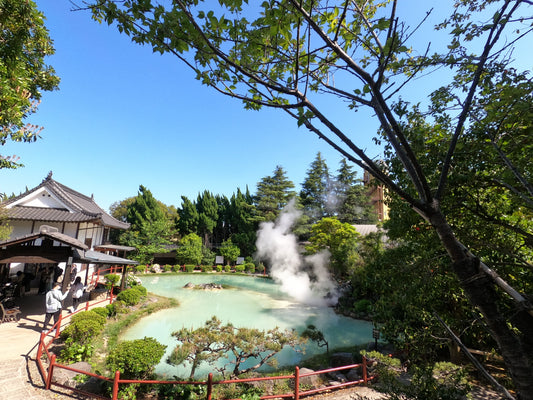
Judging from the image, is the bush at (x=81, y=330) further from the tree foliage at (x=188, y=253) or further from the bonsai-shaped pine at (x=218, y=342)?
the tree foliage at (x=188, y=253)

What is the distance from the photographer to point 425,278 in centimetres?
293

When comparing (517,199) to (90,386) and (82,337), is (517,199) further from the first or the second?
(82,337)

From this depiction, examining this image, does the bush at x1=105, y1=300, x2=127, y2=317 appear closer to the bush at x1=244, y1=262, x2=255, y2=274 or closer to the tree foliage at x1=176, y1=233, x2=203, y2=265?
the tree foliage at x1=176, y1=233, x2=203, y2=265

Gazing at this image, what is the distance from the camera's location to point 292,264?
21.6 metres

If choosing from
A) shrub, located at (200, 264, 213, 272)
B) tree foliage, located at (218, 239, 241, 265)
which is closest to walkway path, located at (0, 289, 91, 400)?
shrub, located at (200, 264, 213, 272)

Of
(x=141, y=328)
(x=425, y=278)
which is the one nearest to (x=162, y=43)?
(x=425, y=278)

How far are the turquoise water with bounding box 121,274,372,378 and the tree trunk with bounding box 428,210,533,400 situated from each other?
735 cm

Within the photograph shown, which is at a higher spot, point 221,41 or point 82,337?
point 221,41

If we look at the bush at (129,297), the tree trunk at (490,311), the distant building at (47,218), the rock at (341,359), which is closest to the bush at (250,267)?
the distant building at (47,218)

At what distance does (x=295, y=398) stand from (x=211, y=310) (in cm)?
891

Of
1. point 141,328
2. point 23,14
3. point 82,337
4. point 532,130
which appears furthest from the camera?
point 141,328

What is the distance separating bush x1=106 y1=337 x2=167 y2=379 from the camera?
18.2 feet

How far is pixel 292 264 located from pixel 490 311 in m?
20.4

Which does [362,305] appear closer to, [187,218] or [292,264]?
[292,264]
